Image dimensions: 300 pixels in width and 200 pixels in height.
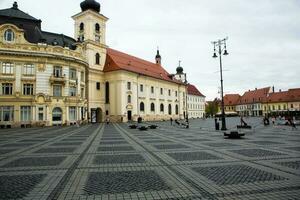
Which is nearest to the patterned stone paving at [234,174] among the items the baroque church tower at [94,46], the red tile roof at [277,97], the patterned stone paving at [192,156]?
→ the patterned stone paving at [192,156]

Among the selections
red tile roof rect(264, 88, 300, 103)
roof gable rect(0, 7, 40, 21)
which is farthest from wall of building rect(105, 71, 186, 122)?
red tile roof rect(264, 88, 300, 103)

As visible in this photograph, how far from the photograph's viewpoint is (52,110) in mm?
41875

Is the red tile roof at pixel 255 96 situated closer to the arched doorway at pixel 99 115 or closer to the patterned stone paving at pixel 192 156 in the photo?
the arched doorway at pixel 99 115

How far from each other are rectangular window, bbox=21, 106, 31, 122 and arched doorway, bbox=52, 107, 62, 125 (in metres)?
3.57

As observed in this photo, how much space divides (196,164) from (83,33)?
51.5m

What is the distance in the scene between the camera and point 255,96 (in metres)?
119

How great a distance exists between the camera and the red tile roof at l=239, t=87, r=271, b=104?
11531 cm

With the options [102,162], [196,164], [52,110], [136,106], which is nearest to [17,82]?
[52,110]

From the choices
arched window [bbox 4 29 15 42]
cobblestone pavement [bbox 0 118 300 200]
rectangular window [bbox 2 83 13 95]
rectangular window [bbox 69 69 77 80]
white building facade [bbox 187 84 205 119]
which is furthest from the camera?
white building facade [bbox 187 84 205 119]

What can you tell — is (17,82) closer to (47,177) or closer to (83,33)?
(83,33)

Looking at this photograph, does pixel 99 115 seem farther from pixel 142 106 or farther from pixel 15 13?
pixel 15 13

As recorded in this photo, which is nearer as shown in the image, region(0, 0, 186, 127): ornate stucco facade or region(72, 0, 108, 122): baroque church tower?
region(0, 0, 186, 127): ornate stucco facade

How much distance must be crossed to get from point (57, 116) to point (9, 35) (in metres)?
14.1

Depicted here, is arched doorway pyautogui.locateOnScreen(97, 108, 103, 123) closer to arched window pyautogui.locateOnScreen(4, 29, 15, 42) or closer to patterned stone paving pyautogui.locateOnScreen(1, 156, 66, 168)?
Result: arched window pyautogui.locateOnScreen(4, 29, 15, 42)
